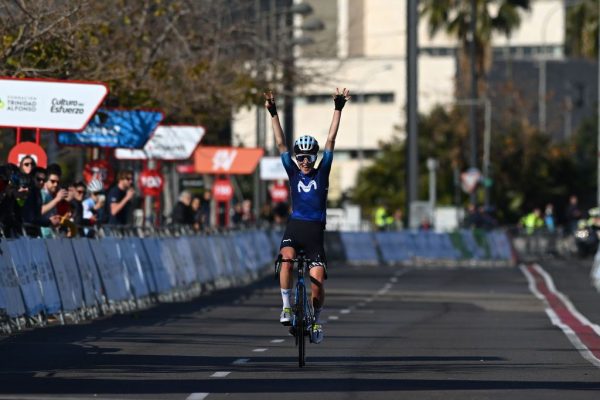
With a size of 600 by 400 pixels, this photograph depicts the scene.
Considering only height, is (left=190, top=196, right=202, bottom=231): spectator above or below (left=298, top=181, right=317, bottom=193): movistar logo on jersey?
below

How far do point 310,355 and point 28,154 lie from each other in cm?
823

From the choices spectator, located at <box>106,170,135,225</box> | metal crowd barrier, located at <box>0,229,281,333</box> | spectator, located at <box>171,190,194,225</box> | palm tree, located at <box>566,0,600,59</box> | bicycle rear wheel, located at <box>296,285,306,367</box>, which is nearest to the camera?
bicycle rear wheel, located at <box>296,285,306,367</box>

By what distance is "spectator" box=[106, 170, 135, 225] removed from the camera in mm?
27011

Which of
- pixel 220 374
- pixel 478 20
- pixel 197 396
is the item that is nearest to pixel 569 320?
pixel 220 374

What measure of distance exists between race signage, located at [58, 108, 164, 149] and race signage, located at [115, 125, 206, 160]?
372 cm

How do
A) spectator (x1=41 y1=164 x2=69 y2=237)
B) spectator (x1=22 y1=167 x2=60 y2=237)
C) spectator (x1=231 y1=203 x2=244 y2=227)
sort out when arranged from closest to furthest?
spectator (x1=22 y1=167 x2=60 y2=237) < spectator (x1=41 y1=164 x2=69 y2=237) < spectator (x1=231 y1=203 x2=244 y2=227)

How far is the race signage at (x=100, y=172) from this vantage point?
29.1 meters

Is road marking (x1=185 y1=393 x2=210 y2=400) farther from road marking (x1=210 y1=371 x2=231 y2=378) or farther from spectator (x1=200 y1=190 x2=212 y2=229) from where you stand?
spectator (x1=200 y1=190 x2=212 y2=229)

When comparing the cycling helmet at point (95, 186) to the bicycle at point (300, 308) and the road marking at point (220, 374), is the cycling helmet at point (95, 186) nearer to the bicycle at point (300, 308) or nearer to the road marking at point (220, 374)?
the bicycle at point (300, 308)

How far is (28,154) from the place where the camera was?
78.6 feet

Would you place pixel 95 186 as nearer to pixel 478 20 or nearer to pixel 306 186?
pixel 306 186

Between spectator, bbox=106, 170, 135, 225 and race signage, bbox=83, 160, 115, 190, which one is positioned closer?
spectator, bbox=106, 170, 135, 225

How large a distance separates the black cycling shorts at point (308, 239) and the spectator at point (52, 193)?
5877 mm

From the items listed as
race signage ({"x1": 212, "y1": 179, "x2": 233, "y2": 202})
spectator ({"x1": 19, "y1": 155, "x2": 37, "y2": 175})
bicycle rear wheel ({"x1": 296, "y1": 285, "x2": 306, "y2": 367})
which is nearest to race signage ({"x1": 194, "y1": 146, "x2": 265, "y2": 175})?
race signage ({"x1": 212, "y1": 179, "x2": 233, "y2": 202})
